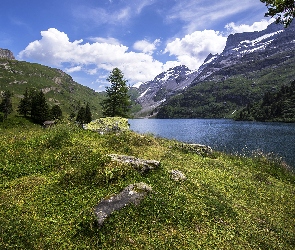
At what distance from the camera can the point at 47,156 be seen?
17375mm

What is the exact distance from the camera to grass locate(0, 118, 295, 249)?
966cm

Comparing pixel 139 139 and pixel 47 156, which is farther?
pixel 139 139

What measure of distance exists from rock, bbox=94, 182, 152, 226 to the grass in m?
0.26

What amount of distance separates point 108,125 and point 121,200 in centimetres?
2048

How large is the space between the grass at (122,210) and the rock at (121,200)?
0.87ft

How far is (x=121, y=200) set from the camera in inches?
450

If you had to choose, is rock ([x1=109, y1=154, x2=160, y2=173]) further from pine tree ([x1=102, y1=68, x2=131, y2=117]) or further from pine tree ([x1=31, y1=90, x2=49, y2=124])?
pine tree ([x1=31, y1=90, x2=49, y2=124])

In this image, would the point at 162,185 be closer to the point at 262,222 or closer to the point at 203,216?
the point at 203,216

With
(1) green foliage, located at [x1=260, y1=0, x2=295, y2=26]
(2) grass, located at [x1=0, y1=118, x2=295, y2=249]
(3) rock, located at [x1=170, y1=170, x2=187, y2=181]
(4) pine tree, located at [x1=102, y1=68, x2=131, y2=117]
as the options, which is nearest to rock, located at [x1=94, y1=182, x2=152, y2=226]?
(2) grass, located at [x1=0, y1=118, x2=295, y2=249]

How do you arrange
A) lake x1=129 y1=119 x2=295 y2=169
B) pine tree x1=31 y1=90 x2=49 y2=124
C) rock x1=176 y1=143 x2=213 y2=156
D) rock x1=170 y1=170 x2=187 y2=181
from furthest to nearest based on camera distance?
pine tree x1=31 y1=90 x2=49 y2=124 < lake x1=129 y1=119 x2=295 y2=169 < rock x1=176 y1=143 x2=213 y2=156 < rock x1=170 y1=170 x2=187 y2=181

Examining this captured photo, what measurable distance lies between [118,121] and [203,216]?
76.0ft

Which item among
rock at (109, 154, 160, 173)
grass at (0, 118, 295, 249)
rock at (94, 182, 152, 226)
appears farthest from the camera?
rock at (109, 154, 160, 173)

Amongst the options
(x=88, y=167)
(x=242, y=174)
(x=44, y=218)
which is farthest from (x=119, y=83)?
(x=44, y=218)

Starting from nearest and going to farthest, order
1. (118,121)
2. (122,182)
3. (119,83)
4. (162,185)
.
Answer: (122,182)
(162,185)
(118,121)
(119,83)
